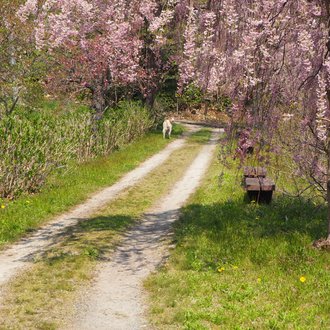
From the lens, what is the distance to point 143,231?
1134 centimetres

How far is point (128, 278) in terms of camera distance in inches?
324

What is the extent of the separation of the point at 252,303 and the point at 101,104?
1828 cm

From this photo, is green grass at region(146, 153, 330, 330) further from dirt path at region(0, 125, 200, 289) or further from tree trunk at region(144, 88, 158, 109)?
tree trunk at region(144, 88, 158, 109)

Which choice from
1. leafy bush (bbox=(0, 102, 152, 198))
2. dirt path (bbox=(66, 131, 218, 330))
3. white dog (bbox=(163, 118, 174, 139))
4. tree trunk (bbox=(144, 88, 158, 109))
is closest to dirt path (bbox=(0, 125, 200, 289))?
dirt path (bbox=(66, 131, 218, 330))

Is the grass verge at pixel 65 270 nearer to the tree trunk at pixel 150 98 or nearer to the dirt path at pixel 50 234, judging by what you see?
the dirt path at pixel 50 234

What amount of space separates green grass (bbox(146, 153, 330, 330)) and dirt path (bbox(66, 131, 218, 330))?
27 centimetres

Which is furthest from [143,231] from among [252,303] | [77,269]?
[252,303]

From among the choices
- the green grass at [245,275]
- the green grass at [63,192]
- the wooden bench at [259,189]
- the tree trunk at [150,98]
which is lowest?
the green grass at [63,192]

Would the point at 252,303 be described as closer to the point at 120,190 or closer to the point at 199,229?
the point at 199,229

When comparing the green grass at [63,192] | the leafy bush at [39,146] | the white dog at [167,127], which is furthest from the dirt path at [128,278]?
the white dog at [167,127]

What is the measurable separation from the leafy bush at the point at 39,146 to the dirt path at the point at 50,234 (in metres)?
1.71

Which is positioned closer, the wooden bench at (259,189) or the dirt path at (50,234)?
the dirt path at (50,234)

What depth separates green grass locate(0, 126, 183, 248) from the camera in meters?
11.1

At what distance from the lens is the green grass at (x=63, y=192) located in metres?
11.1
